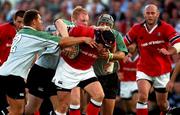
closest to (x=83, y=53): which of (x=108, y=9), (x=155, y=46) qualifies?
(x=155, y=46)

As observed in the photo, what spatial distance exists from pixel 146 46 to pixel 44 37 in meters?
2.67

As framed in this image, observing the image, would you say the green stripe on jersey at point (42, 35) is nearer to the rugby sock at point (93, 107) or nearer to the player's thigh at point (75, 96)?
the player's thigh at point (75, 96)

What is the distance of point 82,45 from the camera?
37.2ft

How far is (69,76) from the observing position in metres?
11.5

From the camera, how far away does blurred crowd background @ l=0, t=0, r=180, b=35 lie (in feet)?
59.5

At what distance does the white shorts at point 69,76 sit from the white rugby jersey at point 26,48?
419 mm

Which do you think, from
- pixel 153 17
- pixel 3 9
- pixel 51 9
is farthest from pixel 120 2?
pixel 153 17

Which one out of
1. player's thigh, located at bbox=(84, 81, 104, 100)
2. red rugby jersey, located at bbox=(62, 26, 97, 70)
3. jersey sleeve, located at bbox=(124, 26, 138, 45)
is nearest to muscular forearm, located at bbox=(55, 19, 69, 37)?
red rugby jersey, located at bbox=(62, 26, 97, 70)

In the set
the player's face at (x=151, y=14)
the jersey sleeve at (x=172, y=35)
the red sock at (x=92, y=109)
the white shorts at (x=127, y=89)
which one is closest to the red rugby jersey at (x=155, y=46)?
the jersey sleeve at (x=172, y=35)

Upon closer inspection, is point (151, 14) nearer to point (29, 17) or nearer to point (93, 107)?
point (93, 107)

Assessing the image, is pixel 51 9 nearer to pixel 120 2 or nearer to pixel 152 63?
pixel 120 2

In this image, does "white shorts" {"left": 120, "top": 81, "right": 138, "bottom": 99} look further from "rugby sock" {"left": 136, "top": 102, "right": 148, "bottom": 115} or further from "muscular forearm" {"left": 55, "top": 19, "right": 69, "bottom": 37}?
"muscular forearm" {"left": 55, "top": 19, "right": 69, "bottom": 37}

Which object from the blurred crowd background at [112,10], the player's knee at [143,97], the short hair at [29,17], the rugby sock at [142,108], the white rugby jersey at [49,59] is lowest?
the rugby sock at [142,108]

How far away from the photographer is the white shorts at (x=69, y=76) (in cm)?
1146
